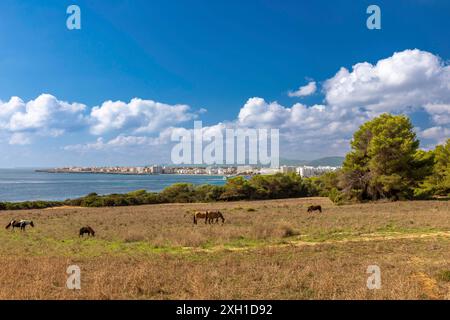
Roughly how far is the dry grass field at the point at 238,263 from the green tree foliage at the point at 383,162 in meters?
24.0

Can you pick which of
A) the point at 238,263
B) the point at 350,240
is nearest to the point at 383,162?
the point at 350,240

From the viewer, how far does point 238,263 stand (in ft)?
40.1

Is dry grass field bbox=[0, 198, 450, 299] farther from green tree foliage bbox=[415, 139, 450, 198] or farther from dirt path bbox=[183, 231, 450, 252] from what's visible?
green tree foliage bbox=[415, 139, 450, 198]

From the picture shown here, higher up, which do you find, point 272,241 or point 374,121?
point 374,121

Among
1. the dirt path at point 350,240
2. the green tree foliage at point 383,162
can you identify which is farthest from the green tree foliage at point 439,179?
the dirt path at point 350,240

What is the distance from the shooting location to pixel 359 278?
32.2ft

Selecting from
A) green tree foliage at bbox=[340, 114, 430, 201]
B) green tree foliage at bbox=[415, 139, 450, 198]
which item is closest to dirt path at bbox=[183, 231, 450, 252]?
green tree foliage at bbox=[340, 114, 430, 201]

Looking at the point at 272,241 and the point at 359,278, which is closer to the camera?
the point at 359,278

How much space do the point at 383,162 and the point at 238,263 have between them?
37.7m

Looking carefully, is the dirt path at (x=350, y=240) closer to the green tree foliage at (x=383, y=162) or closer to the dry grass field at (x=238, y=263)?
the dry grass field at (x=238, y=263)

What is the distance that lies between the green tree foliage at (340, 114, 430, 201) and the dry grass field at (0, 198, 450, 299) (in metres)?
24.0
